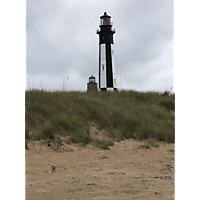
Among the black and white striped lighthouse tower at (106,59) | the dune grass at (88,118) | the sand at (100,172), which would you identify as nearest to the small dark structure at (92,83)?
the black and white striped lighthouse tower at (106,59)

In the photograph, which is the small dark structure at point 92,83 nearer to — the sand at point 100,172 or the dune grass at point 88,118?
the dune grass at point 88,118

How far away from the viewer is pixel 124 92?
1089 centimetres

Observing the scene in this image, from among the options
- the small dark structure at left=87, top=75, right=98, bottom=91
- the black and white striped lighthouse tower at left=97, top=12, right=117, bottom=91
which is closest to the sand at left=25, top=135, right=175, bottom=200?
the black and white striped lighthouse tower at left=97, top=12, right=117, bottom=91

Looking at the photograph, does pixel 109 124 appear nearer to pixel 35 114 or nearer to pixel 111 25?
pixel 35 114

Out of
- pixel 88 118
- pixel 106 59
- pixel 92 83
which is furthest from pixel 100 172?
pixel 92 83

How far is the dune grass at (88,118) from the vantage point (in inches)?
252

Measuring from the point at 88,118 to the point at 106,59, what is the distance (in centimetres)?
1640

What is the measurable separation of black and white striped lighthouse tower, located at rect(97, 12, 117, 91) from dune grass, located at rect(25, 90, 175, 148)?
13.6 m

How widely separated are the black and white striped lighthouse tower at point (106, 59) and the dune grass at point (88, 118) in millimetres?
13565

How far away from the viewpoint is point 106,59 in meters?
23.0

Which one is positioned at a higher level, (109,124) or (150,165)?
(109,124)

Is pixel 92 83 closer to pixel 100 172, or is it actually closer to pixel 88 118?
pixel 88 118
